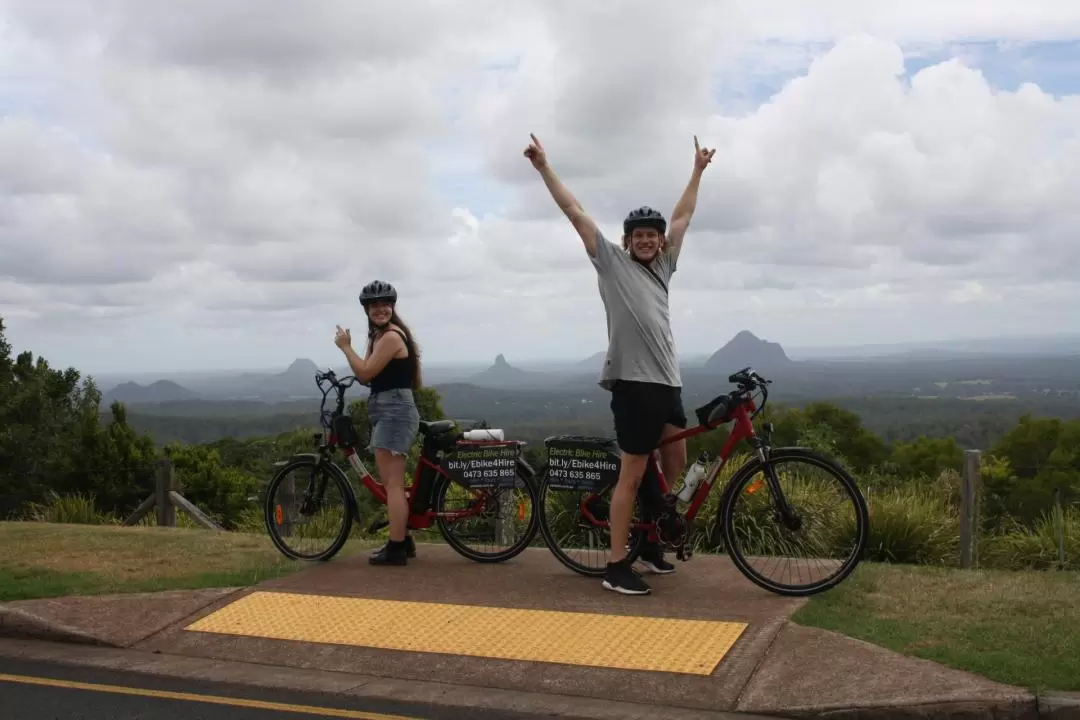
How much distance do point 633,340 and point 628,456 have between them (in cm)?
71

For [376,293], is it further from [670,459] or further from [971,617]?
[971,617]

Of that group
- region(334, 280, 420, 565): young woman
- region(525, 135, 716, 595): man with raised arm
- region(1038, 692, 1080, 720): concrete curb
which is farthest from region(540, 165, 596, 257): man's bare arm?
region(1038, 692, 1080, 720): concrete curb

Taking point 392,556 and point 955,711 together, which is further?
point 392,556

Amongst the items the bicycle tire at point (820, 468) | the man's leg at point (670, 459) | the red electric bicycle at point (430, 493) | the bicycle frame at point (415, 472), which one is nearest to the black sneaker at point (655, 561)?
the man's leg at point (670, 459)

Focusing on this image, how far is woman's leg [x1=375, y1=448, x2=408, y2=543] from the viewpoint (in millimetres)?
7465

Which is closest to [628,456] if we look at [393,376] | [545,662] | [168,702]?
[545,662]

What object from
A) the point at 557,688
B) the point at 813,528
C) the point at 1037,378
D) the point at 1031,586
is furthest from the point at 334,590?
the point at 1037,378

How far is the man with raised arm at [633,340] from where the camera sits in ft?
20.6

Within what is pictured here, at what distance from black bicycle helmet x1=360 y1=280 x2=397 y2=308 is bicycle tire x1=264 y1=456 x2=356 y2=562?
4.29ft

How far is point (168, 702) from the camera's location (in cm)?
509

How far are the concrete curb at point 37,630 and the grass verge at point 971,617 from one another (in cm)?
399

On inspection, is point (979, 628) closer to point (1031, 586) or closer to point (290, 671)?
point (1031, 586)

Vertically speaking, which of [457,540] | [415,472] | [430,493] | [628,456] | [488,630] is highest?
[628,456]

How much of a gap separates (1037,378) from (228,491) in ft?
496
